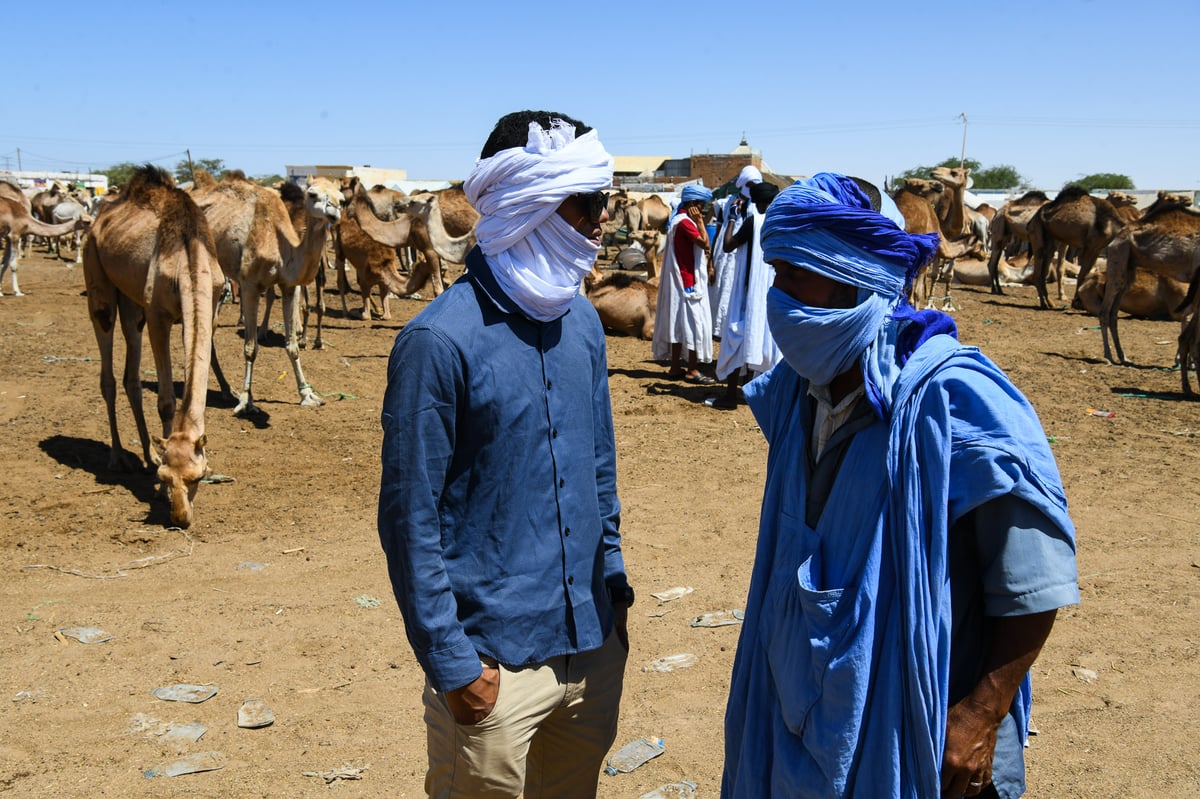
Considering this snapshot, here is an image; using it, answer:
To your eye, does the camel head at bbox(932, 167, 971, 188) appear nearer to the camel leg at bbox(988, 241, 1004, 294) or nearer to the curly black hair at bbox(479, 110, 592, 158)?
the camel leg at bbox(988, 241, 1004, 294)

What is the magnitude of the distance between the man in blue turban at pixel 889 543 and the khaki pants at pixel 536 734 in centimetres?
49

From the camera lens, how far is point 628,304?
1416 cm

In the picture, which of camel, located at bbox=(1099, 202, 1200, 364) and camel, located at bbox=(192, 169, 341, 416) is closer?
camel, located at bbox=(192, 169, 341, 416)

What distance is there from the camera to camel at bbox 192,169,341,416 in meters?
9.16

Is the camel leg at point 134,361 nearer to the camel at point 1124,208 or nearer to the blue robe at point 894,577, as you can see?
the blue robe at point 894,577

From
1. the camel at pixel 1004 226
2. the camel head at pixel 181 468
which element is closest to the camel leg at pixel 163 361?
the camel head at pixel 181 468

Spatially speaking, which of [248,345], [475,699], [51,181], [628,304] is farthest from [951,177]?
[51,181]

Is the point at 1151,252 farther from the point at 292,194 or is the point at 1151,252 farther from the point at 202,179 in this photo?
the point at 202,179

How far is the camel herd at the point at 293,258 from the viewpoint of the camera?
667cm

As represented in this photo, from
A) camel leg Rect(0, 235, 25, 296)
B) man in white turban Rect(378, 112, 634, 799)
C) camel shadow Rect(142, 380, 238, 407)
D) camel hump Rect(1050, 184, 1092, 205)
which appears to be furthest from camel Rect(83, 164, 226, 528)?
camel hump Rect(1050, 184, 1092, 205)

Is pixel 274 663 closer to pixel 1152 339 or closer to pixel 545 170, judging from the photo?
pixel 545 170

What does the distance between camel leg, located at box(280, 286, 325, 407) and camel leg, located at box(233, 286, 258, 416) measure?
31 centimetres

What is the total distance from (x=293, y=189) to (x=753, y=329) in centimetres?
687

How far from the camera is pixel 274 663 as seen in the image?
182 inches
